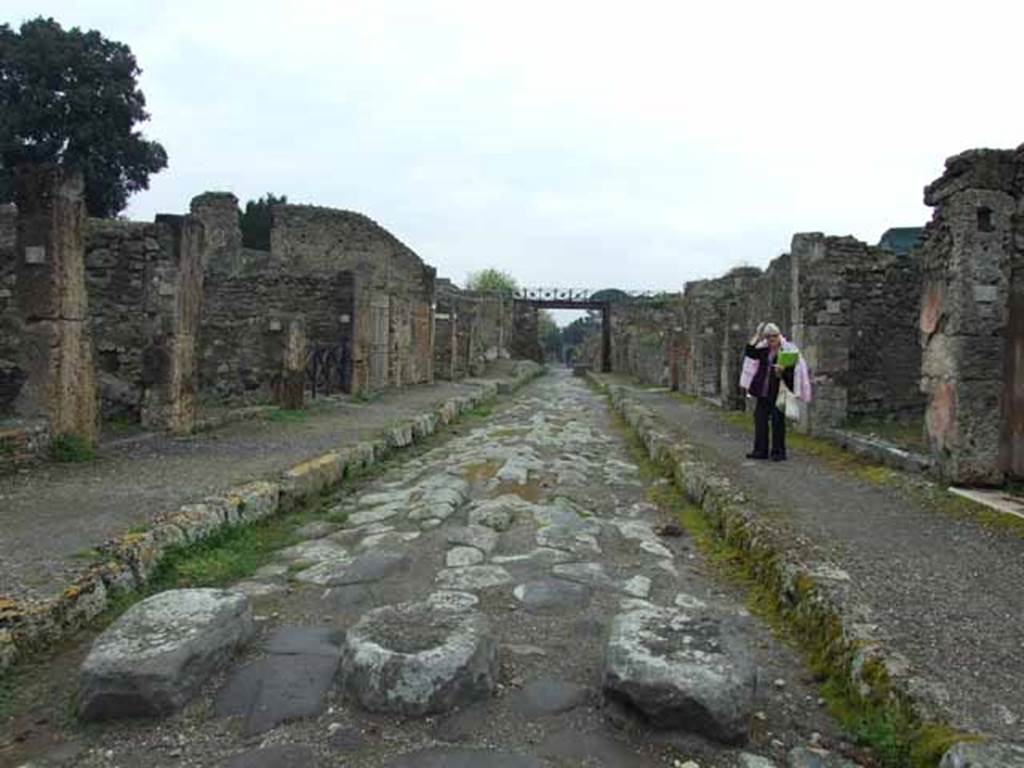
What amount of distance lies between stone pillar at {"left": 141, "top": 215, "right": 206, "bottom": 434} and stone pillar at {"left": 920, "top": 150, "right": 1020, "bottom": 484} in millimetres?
8695

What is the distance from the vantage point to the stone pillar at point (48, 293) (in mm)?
8398

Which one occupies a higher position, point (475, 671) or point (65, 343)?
point (65, 343)

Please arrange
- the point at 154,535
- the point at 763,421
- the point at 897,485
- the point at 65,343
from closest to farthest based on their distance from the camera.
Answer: the point at 154,535 → the point at 897,485 → the point at 65,343 → the point at 763,421

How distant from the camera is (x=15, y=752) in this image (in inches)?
124

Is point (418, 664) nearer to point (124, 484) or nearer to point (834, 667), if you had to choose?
point (834, 667)

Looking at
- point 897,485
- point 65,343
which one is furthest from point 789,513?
point 65,343

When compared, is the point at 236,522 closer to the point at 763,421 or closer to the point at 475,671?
the point at 475,671

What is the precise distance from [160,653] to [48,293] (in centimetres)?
616

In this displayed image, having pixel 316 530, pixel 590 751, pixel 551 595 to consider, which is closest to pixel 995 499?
pixel 551 595

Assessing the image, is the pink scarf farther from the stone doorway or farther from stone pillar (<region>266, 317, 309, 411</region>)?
stone pillar (<region>266, 317, 309, 411</region>)

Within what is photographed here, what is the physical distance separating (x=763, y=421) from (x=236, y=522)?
235 inches

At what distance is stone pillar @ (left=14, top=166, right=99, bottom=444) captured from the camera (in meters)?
8.40

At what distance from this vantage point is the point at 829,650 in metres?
3.91

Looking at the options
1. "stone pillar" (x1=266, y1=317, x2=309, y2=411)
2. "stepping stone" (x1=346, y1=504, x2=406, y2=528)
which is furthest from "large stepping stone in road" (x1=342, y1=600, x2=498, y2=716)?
"stone pillar" (x1=266, y1=317, x2=309, y2=411)
